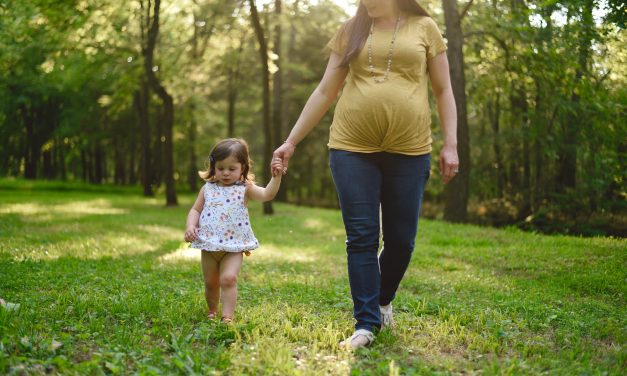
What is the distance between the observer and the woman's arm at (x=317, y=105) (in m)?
4.08

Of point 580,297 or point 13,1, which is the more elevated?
point 13,1

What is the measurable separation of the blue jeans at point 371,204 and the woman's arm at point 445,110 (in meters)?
0.13

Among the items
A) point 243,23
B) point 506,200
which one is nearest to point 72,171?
point 243,23

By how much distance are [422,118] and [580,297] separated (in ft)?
10.1

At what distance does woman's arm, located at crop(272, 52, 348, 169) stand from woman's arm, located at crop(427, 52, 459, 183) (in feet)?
1.98

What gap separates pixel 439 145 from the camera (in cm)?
Answer: 1688

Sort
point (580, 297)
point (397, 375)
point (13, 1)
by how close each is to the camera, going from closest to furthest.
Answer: point (397, 375), point (580, 297), point (13, 1)

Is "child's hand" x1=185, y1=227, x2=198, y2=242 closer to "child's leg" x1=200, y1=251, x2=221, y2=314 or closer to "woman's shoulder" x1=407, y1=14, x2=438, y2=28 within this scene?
"child's leg" x1=200, y1=251, x2=221, y2=314

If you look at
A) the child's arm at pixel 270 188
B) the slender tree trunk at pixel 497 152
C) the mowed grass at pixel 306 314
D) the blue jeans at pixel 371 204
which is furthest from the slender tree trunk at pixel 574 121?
the child's arm at pixel 270 188

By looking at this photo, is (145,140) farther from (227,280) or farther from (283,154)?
(283,154)

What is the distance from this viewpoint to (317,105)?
4.16m

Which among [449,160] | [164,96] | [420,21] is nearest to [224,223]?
[449,160]

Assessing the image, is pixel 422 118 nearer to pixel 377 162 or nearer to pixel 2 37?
pixel 377 162

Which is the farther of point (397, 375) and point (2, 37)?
point (2, 37)
